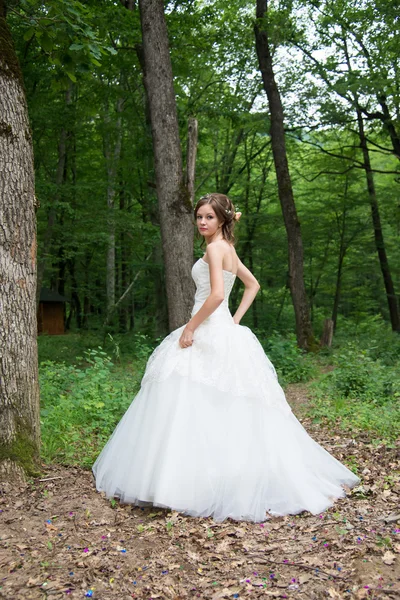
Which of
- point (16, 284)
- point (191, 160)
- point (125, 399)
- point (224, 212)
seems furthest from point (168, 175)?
point (16, 284)

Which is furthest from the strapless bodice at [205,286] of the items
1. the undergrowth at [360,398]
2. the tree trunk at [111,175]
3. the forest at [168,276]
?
the tree trunk at [111,175]

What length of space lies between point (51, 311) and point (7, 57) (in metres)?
22.6

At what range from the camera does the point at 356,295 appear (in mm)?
23219

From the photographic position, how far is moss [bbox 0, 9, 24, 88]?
13.4 ft

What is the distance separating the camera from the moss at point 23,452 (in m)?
4.04

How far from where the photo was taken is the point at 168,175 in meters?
7.15

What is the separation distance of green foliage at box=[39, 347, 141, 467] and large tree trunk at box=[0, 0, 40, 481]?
2.33ft

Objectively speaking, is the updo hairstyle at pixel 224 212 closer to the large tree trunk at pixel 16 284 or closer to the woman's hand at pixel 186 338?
the woman's hand at pixel 186 338

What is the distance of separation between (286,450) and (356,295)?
20312 millimetres

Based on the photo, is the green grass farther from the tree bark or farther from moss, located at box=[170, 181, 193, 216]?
the tree bark

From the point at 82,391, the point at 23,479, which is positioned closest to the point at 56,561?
the point at 23,479

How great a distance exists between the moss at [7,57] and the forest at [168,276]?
1 cm

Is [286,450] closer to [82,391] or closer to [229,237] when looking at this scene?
[229,237]

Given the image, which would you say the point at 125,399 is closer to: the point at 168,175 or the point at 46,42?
the point at 168,175
